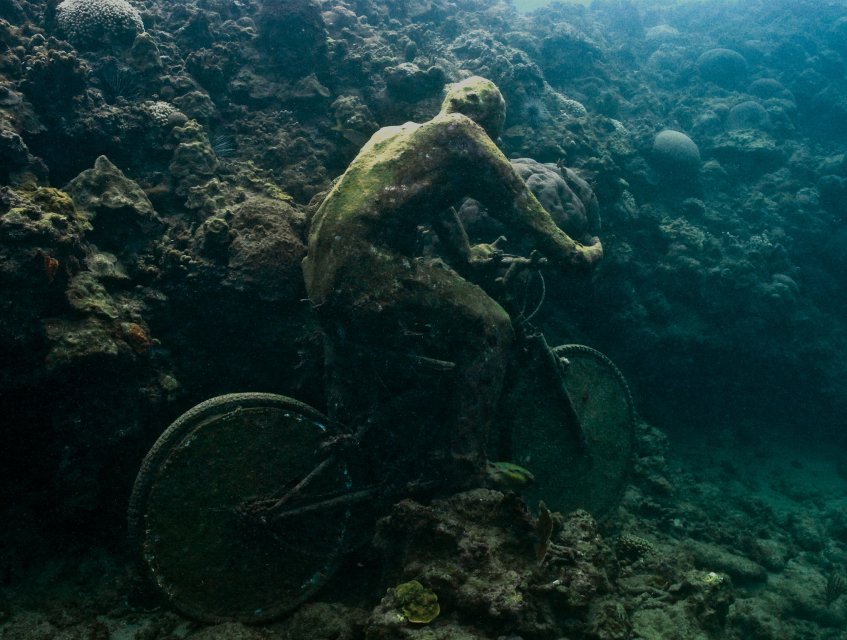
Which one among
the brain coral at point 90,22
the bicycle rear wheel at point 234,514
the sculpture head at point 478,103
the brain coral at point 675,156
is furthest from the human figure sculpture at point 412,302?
the brain coral at point 675,156

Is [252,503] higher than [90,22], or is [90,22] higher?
[90,22]

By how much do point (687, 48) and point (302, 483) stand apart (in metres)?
26.4

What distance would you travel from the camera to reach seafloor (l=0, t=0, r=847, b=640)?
354 centimetres

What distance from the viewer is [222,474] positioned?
3.59 metres

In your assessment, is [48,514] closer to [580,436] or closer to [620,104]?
[580,436]

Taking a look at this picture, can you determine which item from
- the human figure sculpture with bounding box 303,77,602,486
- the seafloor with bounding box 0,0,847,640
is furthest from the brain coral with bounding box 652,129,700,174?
the human figure sculpture with bounding box 303,77,602,486

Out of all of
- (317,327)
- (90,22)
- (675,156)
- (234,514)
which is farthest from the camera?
(675,156)

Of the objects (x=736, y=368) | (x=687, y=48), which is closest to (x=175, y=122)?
(x=736, y=368)

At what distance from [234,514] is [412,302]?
218cm

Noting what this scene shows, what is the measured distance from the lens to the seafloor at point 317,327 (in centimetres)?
354

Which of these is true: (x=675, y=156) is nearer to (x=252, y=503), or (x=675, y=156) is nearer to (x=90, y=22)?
(x=90, y=22)

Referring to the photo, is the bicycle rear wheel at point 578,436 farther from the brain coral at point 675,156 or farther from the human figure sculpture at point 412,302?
the brain coral at point 675,156

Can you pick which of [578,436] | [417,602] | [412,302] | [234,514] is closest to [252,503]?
[234,514]

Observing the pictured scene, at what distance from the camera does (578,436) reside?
5.27 m
